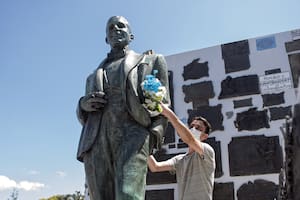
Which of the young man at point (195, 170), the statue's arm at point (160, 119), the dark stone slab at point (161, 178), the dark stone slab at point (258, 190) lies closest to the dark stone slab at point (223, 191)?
the dark stone slab at point (258, 190)

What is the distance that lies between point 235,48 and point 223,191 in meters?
2.06

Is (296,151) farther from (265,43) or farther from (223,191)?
(265,43)

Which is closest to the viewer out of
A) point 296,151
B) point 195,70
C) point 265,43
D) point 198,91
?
point 296,151

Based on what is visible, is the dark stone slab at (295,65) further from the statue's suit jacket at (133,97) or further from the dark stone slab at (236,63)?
the statue's suit jacket at (133,97)

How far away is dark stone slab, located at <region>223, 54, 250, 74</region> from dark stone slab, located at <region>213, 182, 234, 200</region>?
160cm

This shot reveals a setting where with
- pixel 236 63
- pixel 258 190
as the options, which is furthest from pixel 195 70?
pixel 258 190

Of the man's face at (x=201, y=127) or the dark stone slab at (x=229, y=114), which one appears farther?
the dark stone slab at (x=229, y=114)

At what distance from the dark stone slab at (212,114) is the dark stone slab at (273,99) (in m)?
0.61

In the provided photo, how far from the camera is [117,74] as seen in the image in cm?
200

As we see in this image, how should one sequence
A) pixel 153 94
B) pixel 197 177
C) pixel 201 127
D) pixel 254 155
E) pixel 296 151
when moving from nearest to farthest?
pixel 296 151 < pixel 153 94 < pixel 197 177 < pixel 201 127 < pixel 254 155

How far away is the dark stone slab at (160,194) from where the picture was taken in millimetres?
4712

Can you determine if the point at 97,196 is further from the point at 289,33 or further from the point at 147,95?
the point at 289,33

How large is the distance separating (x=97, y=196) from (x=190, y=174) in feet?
4.21

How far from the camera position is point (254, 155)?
444cm
